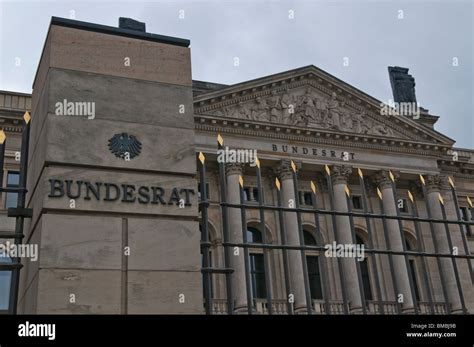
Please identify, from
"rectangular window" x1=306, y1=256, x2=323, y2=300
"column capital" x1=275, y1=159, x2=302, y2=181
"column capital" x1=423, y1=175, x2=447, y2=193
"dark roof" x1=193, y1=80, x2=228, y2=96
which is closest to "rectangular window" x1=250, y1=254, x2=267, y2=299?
"rectangular window" x1=306, y1=256, x2=323, y2=300

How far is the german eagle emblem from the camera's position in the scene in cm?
520

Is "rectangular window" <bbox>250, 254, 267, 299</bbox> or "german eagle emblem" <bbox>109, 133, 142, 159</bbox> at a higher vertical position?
"rectangular window" <bbox>250, 254, 267, 299</bbox>

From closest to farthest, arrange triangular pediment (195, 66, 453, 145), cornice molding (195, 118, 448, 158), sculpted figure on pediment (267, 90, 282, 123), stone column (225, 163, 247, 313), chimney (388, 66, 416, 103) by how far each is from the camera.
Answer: stone column (225, 163, 247, 313) < cornice molding (195, 118, 448, 158) < triangular pediment (195, 66, 453, 145) < sculpted figure on pediment (267, 90, 282, 123) < chimney (388, 66, 416, 103)

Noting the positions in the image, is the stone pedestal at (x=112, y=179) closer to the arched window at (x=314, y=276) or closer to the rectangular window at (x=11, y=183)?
the rectangular window at (x=11, y=183)

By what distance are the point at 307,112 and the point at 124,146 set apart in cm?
3010

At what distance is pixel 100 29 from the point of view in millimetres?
5574

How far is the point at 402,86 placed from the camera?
4084 centimetres

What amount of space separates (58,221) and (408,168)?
33.2 metres

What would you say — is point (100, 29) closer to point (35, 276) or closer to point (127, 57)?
point (127, 57)

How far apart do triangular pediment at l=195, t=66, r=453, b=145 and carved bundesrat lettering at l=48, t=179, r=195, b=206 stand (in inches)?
1061

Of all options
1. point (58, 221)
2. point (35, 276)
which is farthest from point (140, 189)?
point (35, 276)

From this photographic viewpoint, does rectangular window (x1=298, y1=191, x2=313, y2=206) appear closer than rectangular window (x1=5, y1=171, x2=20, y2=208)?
No

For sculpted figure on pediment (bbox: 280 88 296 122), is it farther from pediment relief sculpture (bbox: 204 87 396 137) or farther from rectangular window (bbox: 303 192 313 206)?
rectangular window (bbox: 303 192 313 206)
